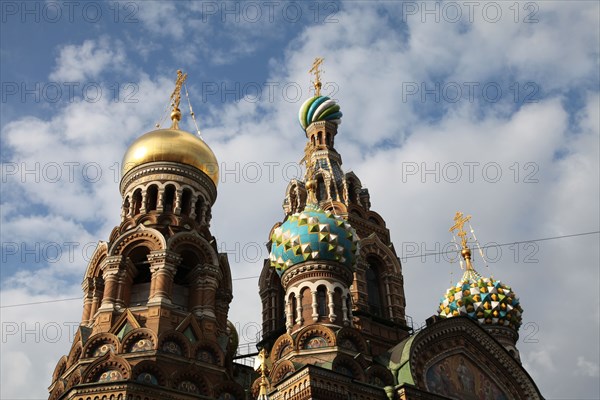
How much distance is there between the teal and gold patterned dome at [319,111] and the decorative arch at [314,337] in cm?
875

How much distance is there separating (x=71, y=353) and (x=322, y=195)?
300 inches

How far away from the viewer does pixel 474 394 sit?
15.4 metres

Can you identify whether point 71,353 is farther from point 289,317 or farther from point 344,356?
point 344,356

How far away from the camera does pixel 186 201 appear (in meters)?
17.2

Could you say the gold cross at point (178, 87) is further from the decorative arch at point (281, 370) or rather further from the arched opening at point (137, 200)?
the decorative arch at point (281, 370)

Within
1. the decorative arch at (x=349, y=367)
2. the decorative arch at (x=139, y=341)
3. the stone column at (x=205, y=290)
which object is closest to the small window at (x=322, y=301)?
the decorative arch at (x=349, y=367)

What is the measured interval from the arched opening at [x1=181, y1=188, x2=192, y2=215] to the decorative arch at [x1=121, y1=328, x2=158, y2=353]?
144 inches

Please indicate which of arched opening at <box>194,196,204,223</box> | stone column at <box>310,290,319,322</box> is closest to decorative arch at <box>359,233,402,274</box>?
arched opening at <box>194,196,204,223</box>

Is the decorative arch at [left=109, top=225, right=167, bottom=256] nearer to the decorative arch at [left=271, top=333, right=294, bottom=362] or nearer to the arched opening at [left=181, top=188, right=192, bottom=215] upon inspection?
the arched opening at [left=181, top=188, right=192, bottom=215]

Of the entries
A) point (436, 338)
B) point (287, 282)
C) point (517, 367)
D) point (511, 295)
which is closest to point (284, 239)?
point (287, 282)

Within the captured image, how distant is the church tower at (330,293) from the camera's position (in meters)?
13.6

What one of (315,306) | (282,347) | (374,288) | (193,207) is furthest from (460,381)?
(193,207)

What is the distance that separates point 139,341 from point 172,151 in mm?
4806

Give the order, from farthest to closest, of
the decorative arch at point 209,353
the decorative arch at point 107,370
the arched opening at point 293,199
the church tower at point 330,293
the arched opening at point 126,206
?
the arched opening at point 293,199
the arched opening at point 126,206
the decorative arch at point 209,353
the church tower at point 330,293
the decorative arch at point 107,370
